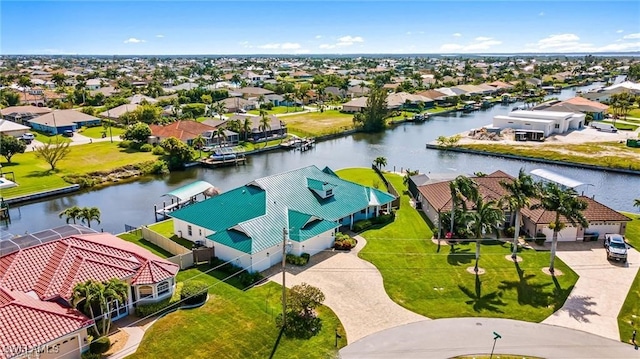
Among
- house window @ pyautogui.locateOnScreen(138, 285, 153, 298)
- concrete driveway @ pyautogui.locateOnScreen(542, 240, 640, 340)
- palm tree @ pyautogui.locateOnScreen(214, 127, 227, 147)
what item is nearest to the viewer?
concrete driveway @ pyautogui.locateOnScreen(542, 240, 640, 340)

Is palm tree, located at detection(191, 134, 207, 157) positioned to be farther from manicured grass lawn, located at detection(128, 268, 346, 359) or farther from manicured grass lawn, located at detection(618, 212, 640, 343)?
manicured grass lawn, located at detection(618, 212, 640, 343)

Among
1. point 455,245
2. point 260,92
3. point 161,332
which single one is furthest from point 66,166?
point 260,92

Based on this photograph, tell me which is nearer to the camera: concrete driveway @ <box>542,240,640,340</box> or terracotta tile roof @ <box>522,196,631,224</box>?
concrete driveway @ <box>542,240,640,340</box>

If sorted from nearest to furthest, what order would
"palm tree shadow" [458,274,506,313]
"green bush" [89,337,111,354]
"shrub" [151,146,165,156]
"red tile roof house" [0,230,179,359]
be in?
"red tile roof house" [0,230,179,359]
"green bush" [89,337,111,354]
"palm tree shadow" [458,274,506,313]
"shrub" [151,146,165,156]

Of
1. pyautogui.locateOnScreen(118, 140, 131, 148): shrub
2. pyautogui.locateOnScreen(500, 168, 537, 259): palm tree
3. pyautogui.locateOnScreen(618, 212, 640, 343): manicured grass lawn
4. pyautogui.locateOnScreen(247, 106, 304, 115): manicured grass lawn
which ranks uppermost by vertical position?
pyautogui.locateOnScreen(500, 168, 537, 259): palm tree

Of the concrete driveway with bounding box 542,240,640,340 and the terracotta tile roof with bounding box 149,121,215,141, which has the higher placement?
the terracotta tile roof with bounding box 149,121,215,141

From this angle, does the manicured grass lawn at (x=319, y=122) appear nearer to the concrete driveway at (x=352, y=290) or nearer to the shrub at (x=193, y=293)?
the concrete driveway at (x=352, y=290)

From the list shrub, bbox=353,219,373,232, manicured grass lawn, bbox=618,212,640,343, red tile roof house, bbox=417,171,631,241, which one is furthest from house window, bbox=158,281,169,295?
manicured grass lawn, bbox=618,212,640,343
